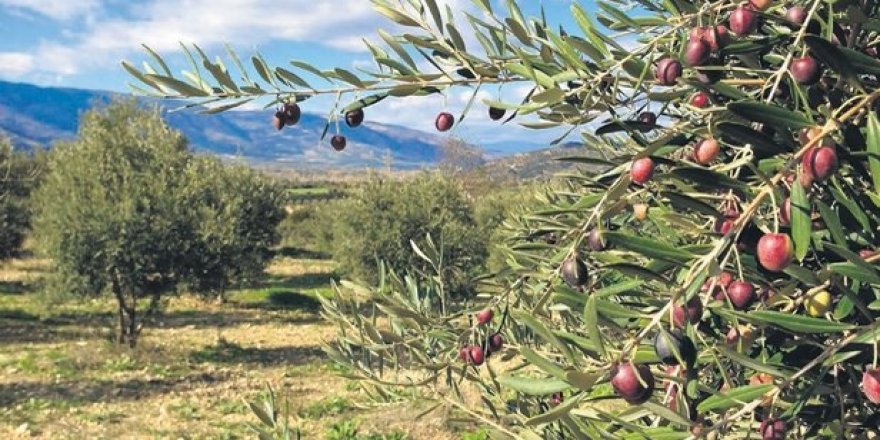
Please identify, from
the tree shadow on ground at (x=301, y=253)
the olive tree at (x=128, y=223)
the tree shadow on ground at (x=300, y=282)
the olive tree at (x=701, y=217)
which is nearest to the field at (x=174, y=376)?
the olive tree at (x=128, y=223)

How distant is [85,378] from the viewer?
1600cm

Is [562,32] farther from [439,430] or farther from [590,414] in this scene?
[439,430]

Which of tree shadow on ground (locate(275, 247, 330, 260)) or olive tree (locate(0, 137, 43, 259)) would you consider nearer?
olive tree (locate(0, 137, 43, 259))

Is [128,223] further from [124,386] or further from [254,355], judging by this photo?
[254,355]

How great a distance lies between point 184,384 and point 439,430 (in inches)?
260

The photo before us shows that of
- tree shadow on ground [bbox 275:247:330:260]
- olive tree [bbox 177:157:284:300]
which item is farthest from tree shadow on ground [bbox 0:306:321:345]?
tree shadow on ground [bbox 275:247:330:260]

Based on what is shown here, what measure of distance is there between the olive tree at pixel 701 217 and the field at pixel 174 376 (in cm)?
575

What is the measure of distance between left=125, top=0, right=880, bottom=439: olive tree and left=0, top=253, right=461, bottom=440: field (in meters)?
5.75

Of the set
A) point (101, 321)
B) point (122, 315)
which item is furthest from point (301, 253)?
point (122, 315)

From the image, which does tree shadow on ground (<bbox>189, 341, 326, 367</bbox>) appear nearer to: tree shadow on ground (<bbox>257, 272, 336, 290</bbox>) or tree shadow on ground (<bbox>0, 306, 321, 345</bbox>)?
tree shadow on ground (<bbox>0, 306, 321, 345</bbox>)

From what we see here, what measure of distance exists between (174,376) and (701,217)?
16589 mm

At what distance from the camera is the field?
12.5m

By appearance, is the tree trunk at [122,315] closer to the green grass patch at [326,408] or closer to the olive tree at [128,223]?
the olive tree at [128,223]

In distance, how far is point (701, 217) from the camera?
76.7 inches
